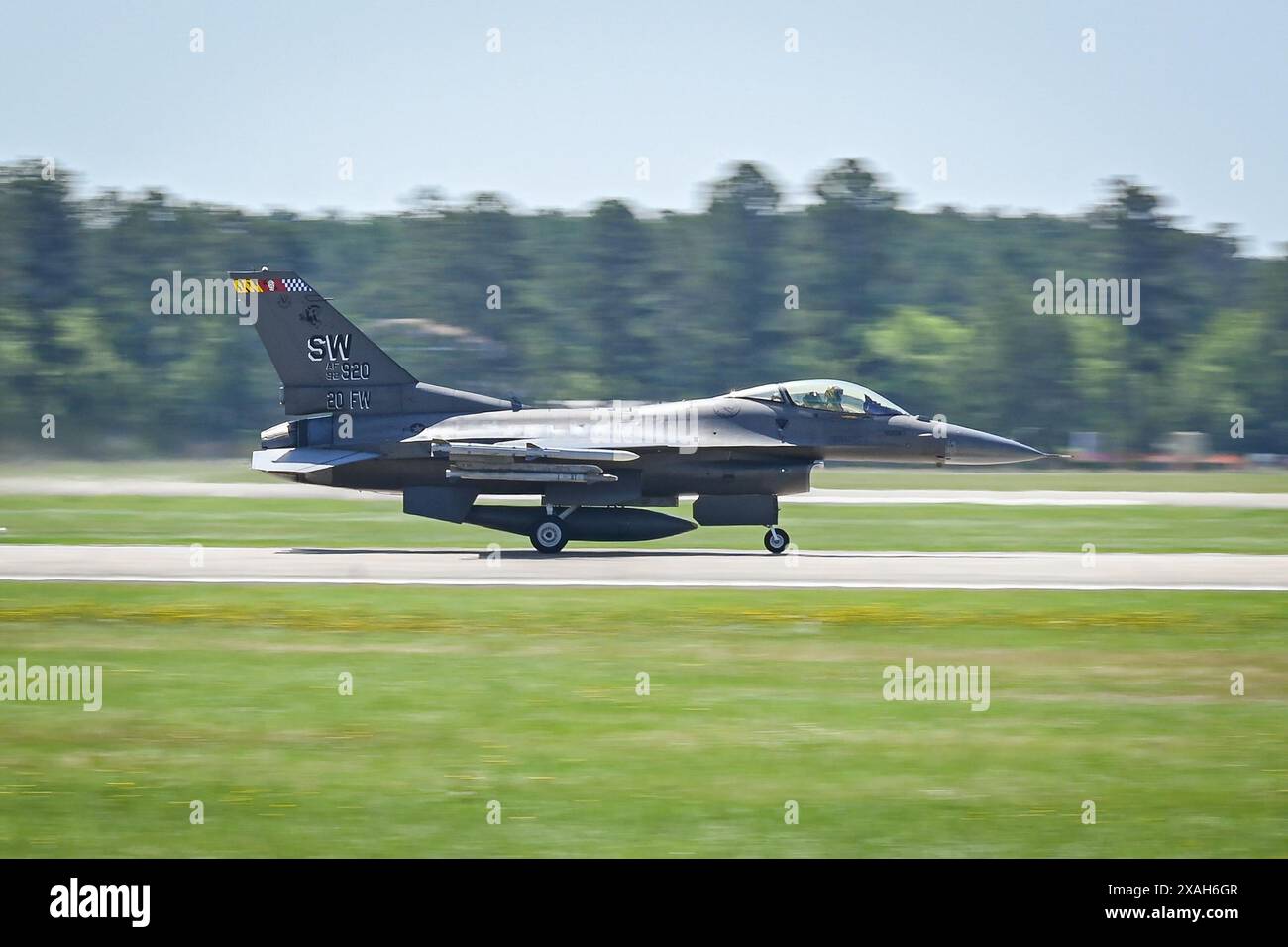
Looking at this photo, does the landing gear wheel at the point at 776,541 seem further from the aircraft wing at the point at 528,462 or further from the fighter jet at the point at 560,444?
the aircraft wing at the point at 528,462

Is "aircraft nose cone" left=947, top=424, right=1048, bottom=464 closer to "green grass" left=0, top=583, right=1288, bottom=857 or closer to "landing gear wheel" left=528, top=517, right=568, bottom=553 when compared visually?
"landing gear wheel" left=528, top=517, right=568, bottom=553

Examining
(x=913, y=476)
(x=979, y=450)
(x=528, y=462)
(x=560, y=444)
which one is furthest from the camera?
(x=913, y=476)

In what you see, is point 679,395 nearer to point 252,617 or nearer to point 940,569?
point 940,569

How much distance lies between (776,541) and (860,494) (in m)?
14.6

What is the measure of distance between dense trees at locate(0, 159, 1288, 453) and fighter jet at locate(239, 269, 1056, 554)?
36057 millimetres

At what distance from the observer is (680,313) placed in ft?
278

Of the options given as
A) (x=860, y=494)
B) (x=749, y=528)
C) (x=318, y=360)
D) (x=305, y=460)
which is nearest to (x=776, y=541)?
(x=749, y=528)

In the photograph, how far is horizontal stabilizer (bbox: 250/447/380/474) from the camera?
24578 mm

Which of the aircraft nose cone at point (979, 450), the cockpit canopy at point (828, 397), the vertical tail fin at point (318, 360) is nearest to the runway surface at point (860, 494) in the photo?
the vertical tail fin at point (318, 360)

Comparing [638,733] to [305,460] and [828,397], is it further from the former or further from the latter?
[305,460]

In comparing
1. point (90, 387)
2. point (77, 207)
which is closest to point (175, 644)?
point (90, 387)

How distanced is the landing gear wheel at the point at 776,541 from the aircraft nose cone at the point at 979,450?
3.38 metres

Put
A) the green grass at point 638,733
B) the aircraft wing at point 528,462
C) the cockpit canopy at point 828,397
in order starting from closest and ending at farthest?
the green grass at point 638,733, the aircraft wing at point 528,462, the cockpit canopy at point 828,397

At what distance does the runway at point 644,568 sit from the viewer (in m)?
19.6
